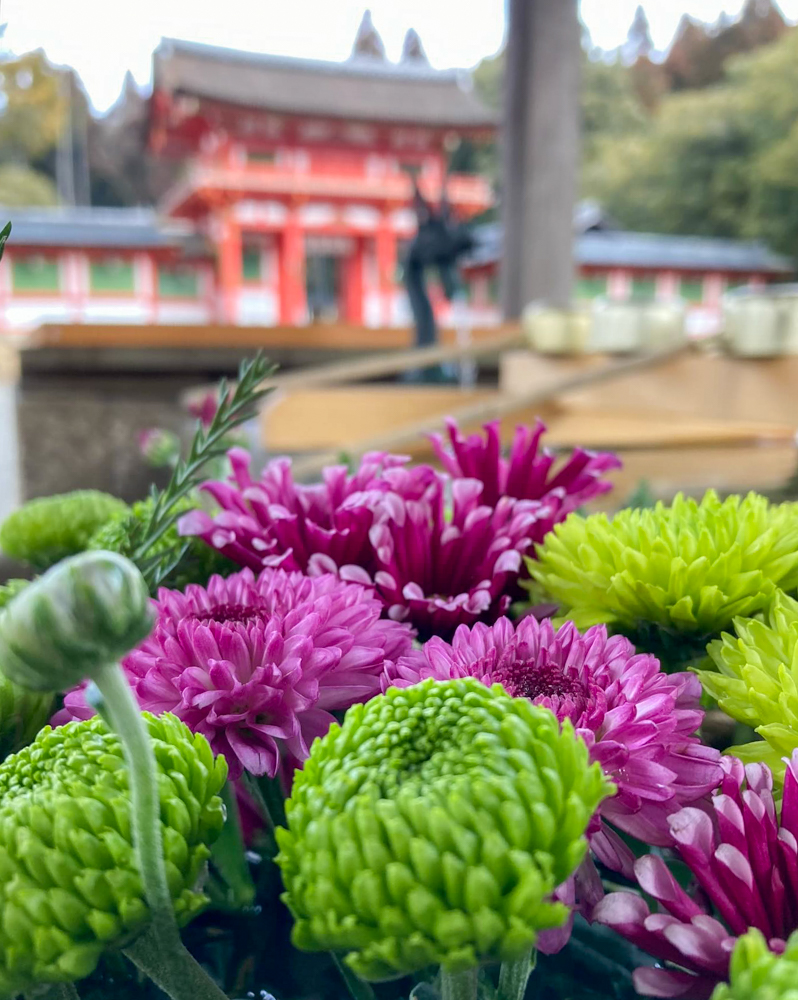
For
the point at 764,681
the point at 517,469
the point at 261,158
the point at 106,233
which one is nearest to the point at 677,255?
the point at 261,158

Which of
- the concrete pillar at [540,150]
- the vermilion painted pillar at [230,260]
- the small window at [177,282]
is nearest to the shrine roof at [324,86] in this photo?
the vermilion painted pillar at [230,260]

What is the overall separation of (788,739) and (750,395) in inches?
52.1

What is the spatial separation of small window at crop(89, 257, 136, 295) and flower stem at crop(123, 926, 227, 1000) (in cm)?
1297

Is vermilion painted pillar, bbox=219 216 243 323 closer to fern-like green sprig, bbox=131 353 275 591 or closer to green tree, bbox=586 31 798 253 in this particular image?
green tree, bbox=586 31 798 253

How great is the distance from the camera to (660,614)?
0.68 ft

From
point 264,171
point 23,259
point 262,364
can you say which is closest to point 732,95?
point 264,171

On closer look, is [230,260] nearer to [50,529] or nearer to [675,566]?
[50,529]

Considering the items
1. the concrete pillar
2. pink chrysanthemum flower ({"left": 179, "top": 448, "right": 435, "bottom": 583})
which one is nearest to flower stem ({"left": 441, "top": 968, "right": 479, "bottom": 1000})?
pink chrysanthemum flower ({"left": 179, "top": 448, "right": 435, "bottom": 583})

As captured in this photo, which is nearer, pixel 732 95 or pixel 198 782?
pixel 198 782

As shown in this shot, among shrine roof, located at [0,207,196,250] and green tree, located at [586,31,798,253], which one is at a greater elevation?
green tree, located at [586,31,798,253]

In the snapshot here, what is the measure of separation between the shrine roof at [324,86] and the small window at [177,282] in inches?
116

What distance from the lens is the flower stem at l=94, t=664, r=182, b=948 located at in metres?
0.12

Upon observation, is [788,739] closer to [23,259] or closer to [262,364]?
[262,364]

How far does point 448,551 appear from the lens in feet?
0.80
